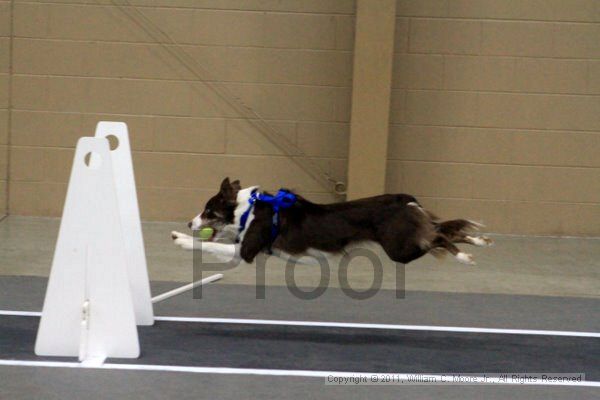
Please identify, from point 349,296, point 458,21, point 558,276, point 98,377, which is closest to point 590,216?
point 558,276

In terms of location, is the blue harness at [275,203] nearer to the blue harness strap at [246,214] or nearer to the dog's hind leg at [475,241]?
the blue harness strap at [246,214]

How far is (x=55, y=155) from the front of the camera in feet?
29.1

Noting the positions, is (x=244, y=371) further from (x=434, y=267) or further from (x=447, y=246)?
(x=434, y=267)

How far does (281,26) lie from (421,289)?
10.5 ft

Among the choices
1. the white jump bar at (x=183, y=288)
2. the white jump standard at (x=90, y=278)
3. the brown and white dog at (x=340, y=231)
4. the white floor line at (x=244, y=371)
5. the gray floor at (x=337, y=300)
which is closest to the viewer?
the gray floor at (x=337, y=300)

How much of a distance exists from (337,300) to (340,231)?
1.12 m

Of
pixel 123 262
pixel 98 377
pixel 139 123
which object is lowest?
pixel 98 377

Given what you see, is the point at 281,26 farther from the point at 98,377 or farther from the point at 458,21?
the point at 98,377

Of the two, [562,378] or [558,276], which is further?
[558,276]

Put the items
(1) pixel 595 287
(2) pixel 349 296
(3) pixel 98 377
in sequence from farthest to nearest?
(1) pixel 595 287
(2) pixel 349 296
(3) pixel 98 377

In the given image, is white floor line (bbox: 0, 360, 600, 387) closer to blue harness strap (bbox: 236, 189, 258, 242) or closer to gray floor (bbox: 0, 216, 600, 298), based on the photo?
blue harness strap (bbox: 236, 189, 258, 242)

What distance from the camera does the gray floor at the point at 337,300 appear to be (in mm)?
4375

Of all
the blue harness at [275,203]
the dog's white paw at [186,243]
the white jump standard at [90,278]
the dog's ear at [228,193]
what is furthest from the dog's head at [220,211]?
the white jump standard at [90,278]

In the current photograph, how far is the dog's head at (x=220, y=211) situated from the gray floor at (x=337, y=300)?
648mm
